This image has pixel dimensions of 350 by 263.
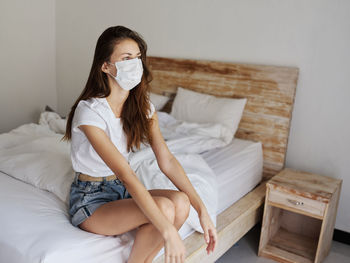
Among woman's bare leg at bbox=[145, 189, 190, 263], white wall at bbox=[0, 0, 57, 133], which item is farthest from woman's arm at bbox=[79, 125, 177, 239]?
white wall at bbox=[0, 0, 57, 133]

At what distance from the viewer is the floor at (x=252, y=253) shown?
219cm

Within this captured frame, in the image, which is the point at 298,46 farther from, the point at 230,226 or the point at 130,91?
the point at 130,91

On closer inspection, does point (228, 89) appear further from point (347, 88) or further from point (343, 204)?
point (343, 204)

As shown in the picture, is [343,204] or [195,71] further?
[195,71]

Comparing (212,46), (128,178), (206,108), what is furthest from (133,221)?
(212,46)

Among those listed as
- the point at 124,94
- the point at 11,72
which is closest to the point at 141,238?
the point at 124,94

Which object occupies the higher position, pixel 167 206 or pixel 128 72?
pixel 128 72

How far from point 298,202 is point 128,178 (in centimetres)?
120

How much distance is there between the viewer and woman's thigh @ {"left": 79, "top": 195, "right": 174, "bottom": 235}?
4.14 feet

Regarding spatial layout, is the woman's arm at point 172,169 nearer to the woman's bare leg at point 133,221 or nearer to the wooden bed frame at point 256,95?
the woman's bare leg at point 133,221

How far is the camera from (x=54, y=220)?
1.38 m

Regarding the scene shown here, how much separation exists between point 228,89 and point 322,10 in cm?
82

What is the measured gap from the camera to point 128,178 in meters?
1.24

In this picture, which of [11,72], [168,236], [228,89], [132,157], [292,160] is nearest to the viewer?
[168,236]
